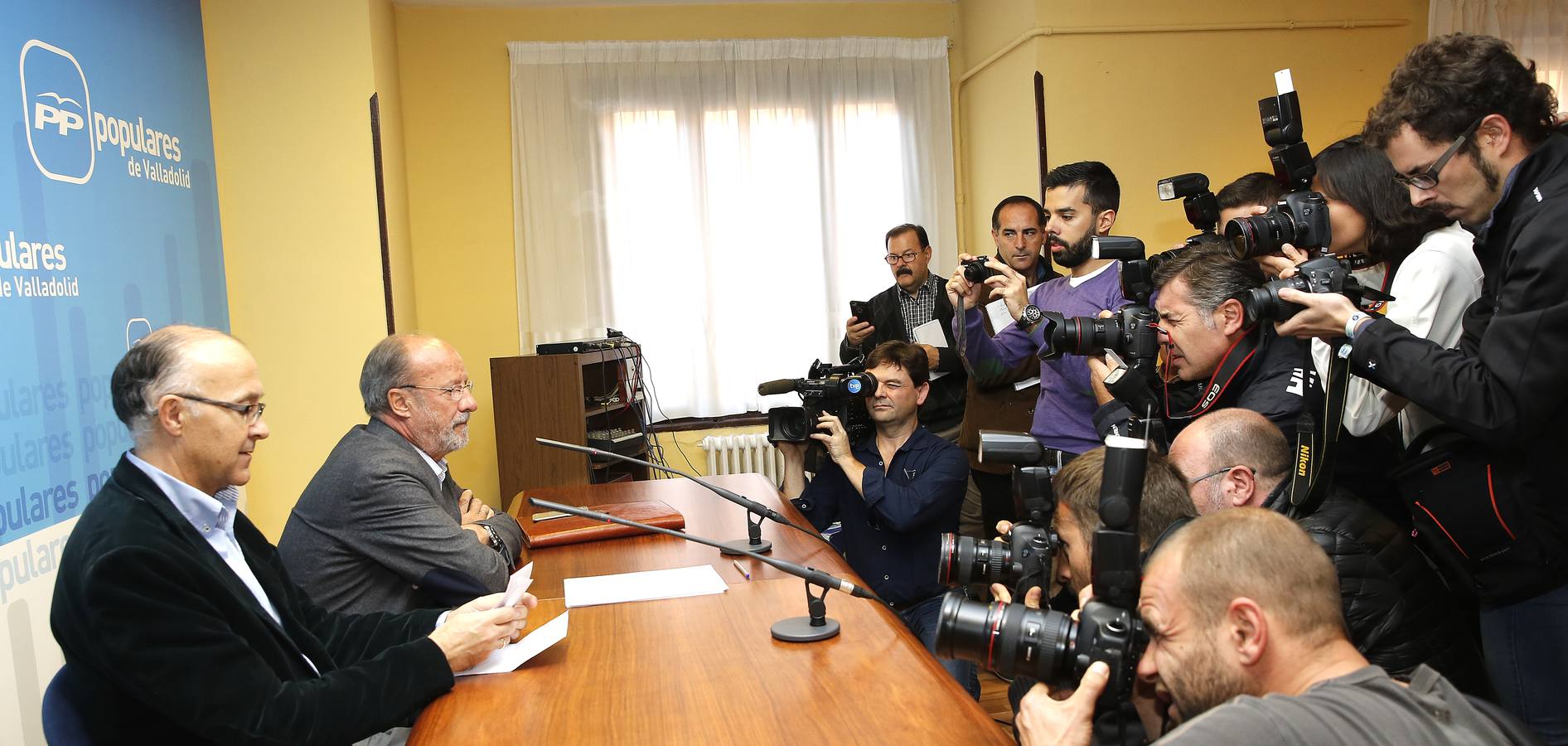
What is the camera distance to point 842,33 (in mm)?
5961

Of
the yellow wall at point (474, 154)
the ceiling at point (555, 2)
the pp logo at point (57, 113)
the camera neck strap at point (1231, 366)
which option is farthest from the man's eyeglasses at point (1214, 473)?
the ceiling at point (555, 2)

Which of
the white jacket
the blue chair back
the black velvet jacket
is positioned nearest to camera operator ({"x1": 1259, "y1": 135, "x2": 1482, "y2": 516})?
the white jacket

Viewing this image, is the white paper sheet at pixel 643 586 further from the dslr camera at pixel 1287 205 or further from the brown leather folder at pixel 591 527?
the dslr camera at pixel 1287 205

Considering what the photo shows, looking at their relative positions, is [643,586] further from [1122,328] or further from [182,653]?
[1122,328]

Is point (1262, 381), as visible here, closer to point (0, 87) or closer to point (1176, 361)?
point (1176, 361)

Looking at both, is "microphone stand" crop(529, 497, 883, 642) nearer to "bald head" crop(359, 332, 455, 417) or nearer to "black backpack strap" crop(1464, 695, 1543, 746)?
"bald head" crop(359, 332, 455, 417)

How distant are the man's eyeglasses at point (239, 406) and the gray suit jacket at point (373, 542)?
0.41 m

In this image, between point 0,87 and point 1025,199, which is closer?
point 0,87

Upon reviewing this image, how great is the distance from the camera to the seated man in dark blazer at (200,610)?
1477mm

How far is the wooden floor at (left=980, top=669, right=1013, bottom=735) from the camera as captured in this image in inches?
129

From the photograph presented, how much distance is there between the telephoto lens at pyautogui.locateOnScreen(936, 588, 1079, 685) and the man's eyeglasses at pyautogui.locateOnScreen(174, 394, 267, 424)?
1.20m

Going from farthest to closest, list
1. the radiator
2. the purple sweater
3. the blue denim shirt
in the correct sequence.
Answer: the radiator → the purple sweater → the blue denim shirt

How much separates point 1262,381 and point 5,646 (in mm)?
2940

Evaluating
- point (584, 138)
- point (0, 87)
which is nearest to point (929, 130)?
point (584, 138)
